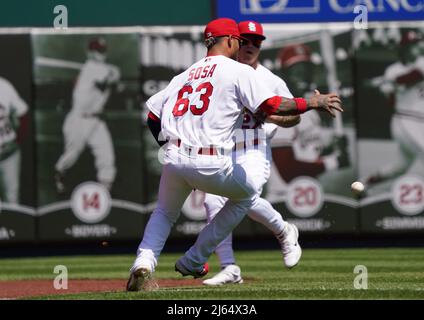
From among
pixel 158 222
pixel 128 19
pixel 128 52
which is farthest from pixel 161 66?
pixel 158 222

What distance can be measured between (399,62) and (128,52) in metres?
3.90

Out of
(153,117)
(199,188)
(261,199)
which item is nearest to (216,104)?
(199,188)

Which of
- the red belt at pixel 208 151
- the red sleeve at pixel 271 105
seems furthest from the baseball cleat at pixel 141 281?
the red sleeve at pixel 271 105

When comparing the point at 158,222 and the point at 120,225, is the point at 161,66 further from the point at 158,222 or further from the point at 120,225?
the point at 158,222

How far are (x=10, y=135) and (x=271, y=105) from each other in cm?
902

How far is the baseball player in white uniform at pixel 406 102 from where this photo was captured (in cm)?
1620

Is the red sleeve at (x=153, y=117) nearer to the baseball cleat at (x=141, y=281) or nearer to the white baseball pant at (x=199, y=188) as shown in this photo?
the white baseball pant at (x=199, y=188)

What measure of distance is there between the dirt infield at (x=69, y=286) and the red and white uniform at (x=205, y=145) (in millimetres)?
1412

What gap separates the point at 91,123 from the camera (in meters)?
16.0

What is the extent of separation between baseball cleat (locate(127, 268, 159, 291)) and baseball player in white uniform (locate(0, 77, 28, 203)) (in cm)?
846

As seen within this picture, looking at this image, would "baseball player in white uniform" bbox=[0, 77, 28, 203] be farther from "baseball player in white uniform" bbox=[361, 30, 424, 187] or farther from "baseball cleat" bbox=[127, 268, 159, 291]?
"baseball cleat" bbox=[127, 268, 159, 291]

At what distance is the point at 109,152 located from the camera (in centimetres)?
1608

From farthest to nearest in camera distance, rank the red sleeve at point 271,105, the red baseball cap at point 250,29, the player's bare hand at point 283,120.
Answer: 1. the red baseball cap at point 250,29
2. the player's bare hand at point 283,120
3. the red sleeve at point 271,105

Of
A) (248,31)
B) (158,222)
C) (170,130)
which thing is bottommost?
(158,222)
